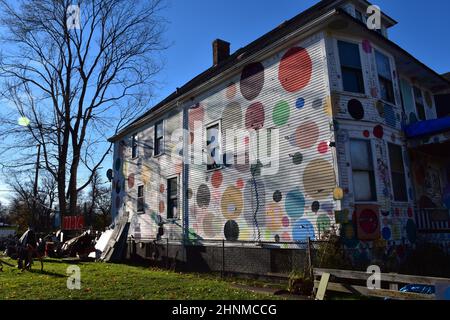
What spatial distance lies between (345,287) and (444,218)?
6.72 meters

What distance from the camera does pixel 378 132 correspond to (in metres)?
11.8

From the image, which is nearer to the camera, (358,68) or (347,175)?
(347,175)

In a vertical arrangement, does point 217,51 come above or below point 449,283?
above

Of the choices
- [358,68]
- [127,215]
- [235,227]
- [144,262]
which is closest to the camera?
[358,68]

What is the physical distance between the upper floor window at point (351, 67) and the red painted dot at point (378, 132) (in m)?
1.27

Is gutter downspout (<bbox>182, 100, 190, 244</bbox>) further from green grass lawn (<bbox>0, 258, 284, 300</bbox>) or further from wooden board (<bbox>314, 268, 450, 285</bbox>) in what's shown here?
wooden board (<bbox>314, 268, 450, 285</bbox>)

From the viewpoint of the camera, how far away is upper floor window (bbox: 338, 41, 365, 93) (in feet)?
38.6

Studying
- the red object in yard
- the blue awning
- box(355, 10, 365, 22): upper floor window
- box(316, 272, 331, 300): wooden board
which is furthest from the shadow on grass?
box(355, 10, 365, 22): upper floor window

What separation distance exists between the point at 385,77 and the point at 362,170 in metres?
4.02

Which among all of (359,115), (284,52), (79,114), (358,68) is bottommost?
(359,115)

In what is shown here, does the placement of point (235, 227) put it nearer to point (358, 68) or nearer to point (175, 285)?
point (175, 285)

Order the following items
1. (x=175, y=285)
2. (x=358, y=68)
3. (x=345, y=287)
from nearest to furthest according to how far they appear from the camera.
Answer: (x=345, y=287) < (x=175, y=285) < (x=358, y=68)

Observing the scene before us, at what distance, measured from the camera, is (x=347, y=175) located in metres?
10.8
